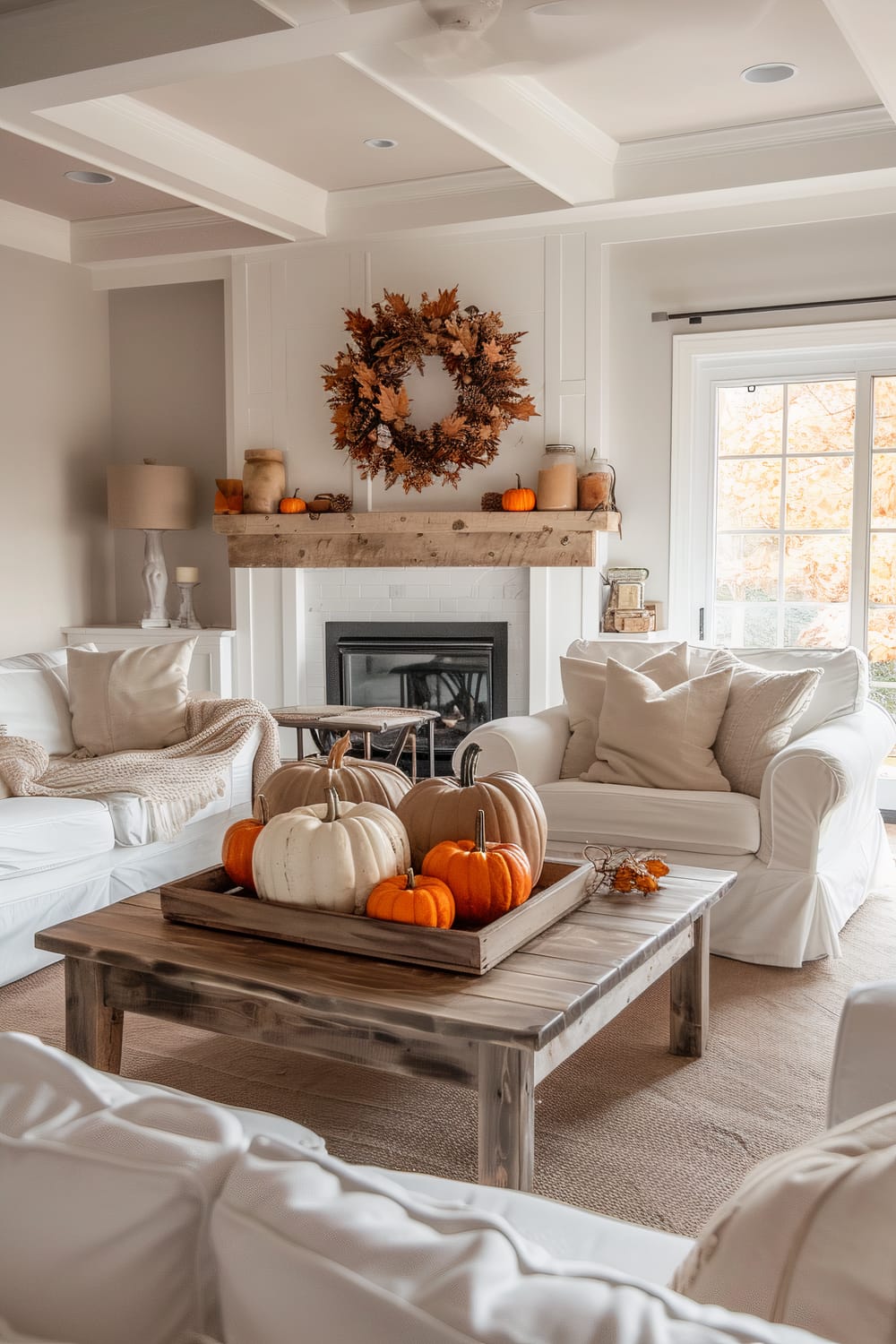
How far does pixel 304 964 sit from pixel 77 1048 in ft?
1.78

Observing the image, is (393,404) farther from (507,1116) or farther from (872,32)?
(507,1116)

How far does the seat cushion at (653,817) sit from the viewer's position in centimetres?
328

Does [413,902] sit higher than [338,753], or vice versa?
[338,753]

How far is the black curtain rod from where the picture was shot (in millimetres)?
4922

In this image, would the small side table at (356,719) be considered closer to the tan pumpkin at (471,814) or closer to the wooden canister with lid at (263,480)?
the wooden canister with lid at (263,480)

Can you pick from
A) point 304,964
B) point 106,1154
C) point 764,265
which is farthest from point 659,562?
point 106,1154

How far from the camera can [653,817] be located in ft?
11.0

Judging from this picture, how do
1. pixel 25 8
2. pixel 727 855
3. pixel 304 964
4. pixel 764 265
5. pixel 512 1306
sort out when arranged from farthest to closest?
pixel 764 265
pixel 25 8
pixel 727 855
pixel 304 964
pixel 512 1306

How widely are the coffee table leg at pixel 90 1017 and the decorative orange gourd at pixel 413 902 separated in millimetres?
555

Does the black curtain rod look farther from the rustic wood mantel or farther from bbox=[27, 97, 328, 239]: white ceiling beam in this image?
bbox=[27, 97, 328, 239]: white ceiling beam

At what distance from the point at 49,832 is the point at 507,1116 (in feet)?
6.11

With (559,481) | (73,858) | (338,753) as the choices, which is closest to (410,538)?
(559,481)

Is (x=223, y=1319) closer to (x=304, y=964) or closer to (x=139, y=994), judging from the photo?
(x=304, y=964)

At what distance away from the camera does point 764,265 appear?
513 cm
